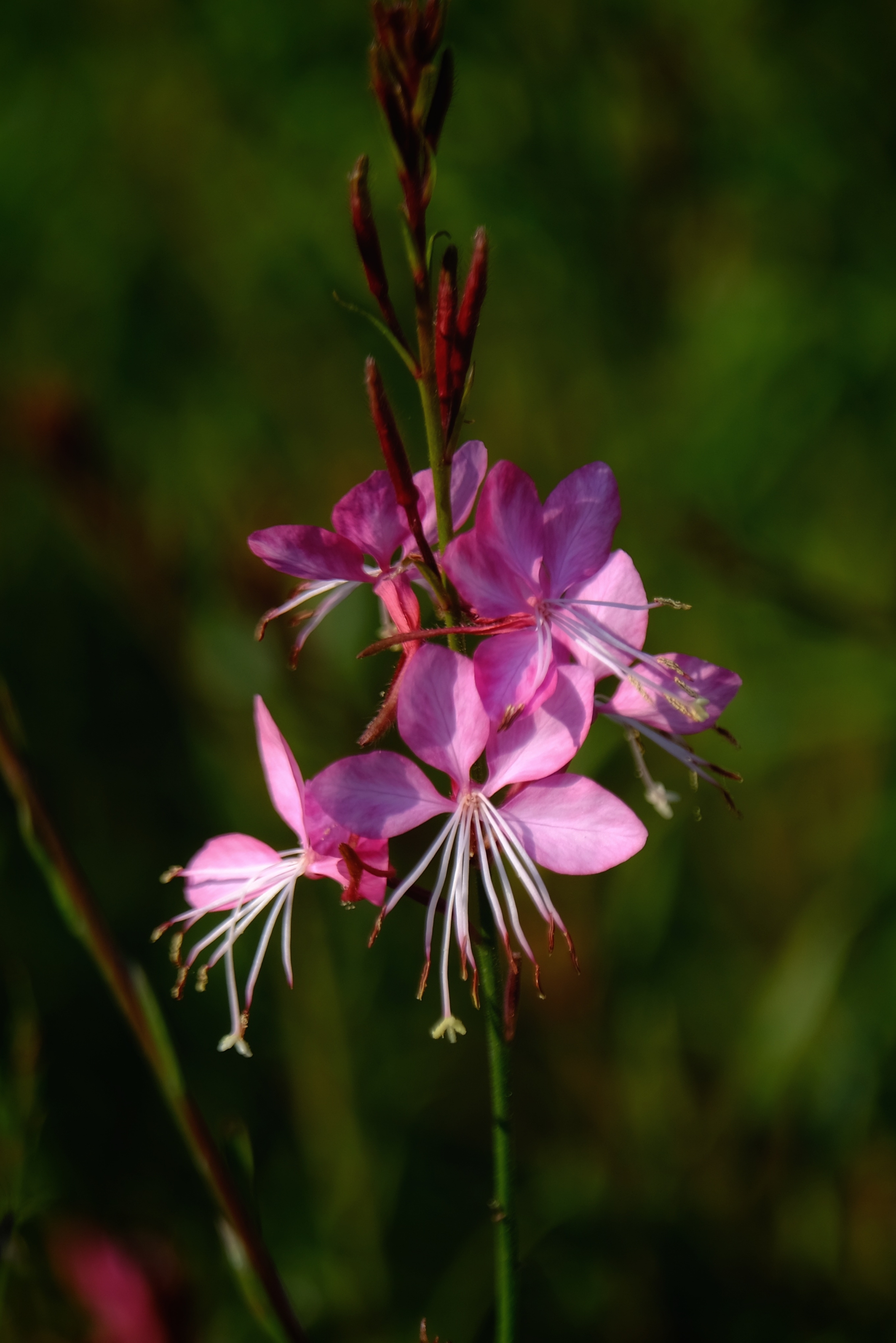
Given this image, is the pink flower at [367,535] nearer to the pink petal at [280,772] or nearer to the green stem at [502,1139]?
the pink petal at [280,772]

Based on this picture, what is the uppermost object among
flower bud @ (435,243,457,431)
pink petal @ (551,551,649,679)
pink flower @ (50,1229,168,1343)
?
flower bud @ (435,243,457,431)

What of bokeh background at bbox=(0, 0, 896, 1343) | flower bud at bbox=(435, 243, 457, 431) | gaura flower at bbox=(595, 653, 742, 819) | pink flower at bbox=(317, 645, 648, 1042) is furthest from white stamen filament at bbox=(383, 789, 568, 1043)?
bokeh background at bbox=(0, 0, 896, 1343)

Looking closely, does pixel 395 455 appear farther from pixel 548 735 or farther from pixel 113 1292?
pixel 113 1292

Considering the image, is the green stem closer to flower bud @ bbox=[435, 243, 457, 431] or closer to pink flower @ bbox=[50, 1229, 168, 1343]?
flower bud @ bbox=[435, 243, 457, 431]

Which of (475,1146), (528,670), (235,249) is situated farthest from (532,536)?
(235,249)

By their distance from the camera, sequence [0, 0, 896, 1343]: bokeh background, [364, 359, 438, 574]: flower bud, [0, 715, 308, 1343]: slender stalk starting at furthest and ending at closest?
[0, 0, 896, 1343]: bokeh background → [0, 715, 308, 1343]: slender stalk → [364, 359, 438, 574]: flower bud

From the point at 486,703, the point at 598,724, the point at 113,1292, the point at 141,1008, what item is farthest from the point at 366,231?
the point at 113,1292

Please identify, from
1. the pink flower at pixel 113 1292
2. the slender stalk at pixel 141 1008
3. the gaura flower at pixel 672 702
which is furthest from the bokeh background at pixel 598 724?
the gaura flower at pixel 672 702
